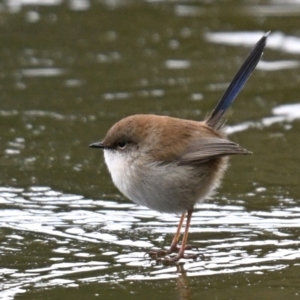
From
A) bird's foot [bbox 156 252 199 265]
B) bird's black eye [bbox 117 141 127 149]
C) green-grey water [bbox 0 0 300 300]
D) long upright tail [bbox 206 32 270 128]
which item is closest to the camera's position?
green-grey water [bbox 0 0 300 300]

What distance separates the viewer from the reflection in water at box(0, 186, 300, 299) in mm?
5859

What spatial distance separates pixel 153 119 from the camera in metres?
6.60

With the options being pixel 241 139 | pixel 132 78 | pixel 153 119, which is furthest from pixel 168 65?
pixel 153 119

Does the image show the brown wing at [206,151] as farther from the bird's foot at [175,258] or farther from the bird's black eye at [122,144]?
the bird's foot at [175,258]

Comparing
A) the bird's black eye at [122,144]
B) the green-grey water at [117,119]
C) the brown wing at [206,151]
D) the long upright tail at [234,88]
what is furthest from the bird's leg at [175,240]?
the long upright tail at [234,88]

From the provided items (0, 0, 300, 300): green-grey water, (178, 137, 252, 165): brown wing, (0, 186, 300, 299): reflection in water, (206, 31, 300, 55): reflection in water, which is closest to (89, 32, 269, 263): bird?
(178, 137, 252, 165): brown wing

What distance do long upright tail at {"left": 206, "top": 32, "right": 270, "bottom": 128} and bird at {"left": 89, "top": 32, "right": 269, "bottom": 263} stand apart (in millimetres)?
402

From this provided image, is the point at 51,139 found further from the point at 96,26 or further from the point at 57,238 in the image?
the point at 96,26

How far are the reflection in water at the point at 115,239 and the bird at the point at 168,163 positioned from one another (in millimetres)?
246

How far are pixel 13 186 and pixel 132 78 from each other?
3.39m

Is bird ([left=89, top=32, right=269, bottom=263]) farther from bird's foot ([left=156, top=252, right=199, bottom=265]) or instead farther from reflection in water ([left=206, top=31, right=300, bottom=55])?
reflection in water ([left=206, top=31, right=300, bottom=55])

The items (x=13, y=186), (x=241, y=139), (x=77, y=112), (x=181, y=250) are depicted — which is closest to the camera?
(x=181, y=250)

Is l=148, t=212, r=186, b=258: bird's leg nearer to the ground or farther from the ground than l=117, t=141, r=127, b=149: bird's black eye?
nearer to the ground

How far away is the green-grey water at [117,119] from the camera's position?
5.82 metres
